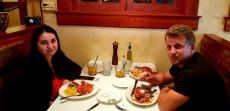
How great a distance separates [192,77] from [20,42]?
1.33m

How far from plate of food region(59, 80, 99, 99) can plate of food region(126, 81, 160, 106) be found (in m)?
0.25

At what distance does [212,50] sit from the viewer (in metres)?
1.84

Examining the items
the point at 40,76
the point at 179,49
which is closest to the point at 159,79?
the point at 179,49

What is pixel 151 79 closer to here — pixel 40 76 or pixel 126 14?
pixel 126 14

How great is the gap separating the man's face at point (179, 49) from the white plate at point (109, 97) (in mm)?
446

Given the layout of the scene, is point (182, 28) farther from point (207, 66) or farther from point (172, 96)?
point (172, 96)

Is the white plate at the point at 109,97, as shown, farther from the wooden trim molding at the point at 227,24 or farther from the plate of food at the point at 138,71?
the wooden trim molding at the point at 227,24

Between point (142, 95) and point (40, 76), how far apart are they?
78cm

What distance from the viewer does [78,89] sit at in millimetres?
1504

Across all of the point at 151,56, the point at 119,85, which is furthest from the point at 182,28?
the point at 151,56

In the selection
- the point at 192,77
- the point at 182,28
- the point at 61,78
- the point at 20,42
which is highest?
the point at 182,28

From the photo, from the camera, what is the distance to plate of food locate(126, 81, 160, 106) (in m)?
1.37

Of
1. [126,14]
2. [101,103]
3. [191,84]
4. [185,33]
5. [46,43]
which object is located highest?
[126,14]

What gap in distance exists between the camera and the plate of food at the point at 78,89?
143 centimetres
